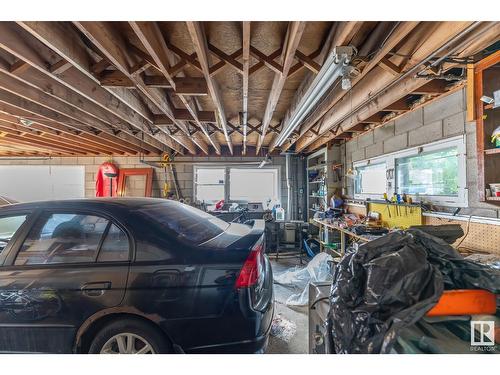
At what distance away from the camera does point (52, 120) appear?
3199 mm

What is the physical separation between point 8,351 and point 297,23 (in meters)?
2.64

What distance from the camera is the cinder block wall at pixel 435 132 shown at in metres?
2.11

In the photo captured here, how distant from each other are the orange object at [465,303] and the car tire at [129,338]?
140cm

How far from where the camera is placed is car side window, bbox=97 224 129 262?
1467 millimetres

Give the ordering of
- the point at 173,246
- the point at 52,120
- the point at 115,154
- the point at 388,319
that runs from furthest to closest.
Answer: the point at 115,154, the point at 52,120, the point at 173,246, the point at 388,319

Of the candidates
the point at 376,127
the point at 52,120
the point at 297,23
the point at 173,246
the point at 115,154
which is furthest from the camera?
the point at 115,154

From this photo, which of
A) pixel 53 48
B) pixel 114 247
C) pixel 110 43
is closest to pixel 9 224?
pixel 114 247

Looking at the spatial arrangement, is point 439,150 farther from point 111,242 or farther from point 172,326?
point 111,242

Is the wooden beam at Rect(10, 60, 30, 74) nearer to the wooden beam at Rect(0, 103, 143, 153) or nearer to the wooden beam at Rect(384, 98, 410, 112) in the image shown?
the wooden beam at Rect(0, 103, 143, 153)

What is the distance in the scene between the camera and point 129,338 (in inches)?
56.4

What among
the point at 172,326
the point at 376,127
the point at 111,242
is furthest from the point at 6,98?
the point at 376,127

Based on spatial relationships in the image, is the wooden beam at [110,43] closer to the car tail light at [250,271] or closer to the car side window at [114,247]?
the car side window at [114,247]

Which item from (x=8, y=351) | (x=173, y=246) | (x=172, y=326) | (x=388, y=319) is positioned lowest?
(x=8, y=351)

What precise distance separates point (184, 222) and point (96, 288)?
0.64 meters
